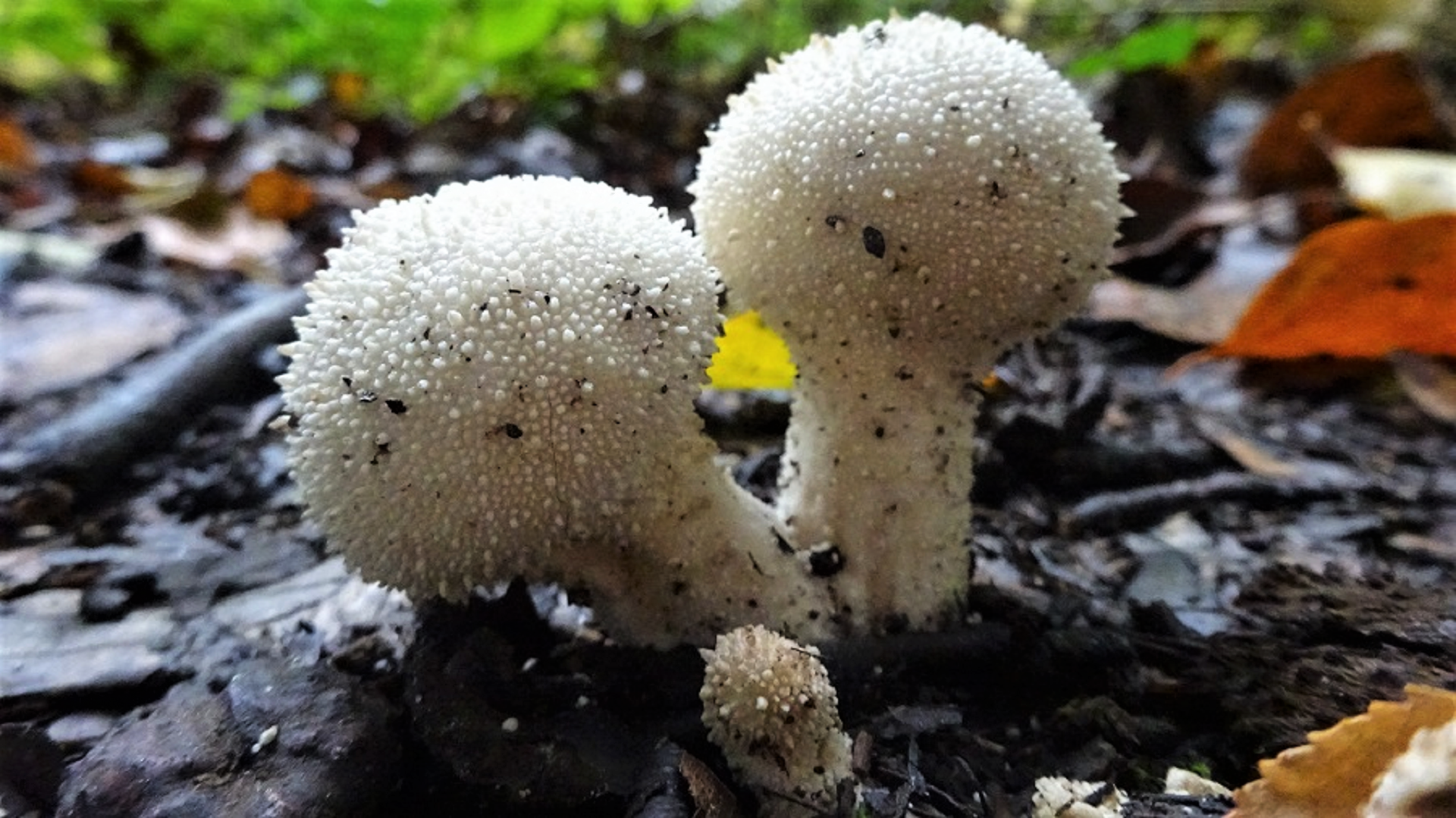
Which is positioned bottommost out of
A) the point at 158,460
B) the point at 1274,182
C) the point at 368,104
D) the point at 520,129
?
the point at 158,460

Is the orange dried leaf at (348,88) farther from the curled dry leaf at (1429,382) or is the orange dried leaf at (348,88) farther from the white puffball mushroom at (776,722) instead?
the white puffball mushroom at (776,722)

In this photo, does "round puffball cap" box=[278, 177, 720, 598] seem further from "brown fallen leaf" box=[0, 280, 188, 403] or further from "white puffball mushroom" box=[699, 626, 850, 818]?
"brown fallen leaf" box=[0, 280, 188, 403]

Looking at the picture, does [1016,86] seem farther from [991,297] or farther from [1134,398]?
[1134,398]

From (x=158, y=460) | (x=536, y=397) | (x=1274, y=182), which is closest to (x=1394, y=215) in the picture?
(x=1274, y=182)

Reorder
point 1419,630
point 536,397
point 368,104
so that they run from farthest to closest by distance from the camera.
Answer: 1. point 368,104
2. point 1419,630
3. point 536,397

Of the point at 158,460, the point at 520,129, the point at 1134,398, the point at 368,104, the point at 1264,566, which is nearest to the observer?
the point at 1264,566

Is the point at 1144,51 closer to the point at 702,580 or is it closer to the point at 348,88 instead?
the point at 702,580
